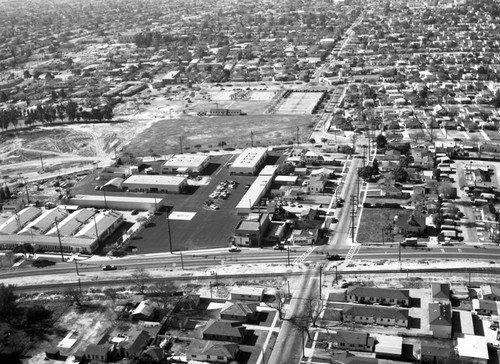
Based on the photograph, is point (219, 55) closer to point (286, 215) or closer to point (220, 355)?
point (286, 215)

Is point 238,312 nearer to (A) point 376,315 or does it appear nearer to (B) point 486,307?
(A) point 376,315

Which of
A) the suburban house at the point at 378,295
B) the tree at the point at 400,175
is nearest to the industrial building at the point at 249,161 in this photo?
the tree at the point at 400,175

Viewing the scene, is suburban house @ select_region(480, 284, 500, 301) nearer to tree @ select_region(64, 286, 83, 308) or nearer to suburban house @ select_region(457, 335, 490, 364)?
suburban house @ select_region(457, 335, 490, 364)

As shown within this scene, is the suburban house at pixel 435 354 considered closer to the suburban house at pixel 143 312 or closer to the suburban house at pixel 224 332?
→ the suburban house at pixel 224 332

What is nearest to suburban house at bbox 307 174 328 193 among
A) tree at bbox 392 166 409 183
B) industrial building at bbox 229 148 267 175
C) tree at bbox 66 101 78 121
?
tree at bbox 392 166 409 183

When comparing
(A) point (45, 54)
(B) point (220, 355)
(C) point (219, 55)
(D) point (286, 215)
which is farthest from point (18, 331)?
(A) point (45, 54)
